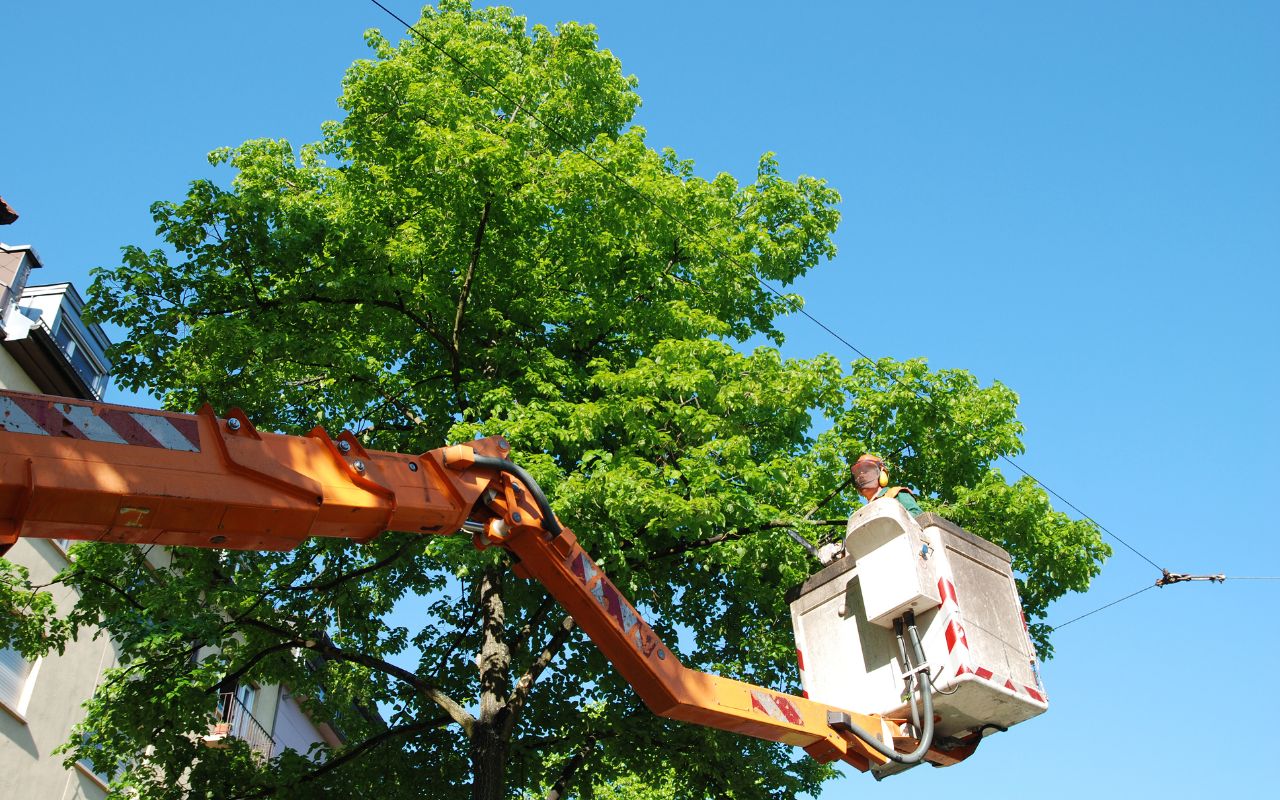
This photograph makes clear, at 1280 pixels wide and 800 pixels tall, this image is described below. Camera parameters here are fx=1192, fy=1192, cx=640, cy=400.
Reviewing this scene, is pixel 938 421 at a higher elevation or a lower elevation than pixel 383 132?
lower

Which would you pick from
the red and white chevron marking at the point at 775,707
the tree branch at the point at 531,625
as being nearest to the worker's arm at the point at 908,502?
the red and white chevron marking at the point at 775,707

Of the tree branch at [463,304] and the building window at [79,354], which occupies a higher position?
the building window at [79,354]

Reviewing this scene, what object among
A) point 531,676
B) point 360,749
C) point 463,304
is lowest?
point 360,749

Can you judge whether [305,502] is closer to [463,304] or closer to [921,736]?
[921,736]

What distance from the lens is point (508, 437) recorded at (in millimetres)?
11312

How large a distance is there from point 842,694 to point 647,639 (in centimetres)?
148

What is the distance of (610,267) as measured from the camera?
13.9 metres

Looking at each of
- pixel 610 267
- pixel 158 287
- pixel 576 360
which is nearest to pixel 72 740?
pixel 158 287

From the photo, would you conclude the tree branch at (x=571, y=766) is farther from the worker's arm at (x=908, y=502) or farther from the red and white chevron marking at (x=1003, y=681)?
the red and white chevron marking at (x=1003, y=681)

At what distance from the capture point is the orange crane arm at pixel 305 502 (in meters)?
5.36

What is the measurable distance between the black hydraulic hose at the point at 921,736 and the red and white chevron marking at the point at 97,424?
158 inches

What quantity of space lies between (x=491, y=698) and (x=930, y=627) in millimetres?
5925

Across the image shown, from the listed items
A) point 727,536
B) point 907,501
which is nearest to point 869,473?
point 907,501

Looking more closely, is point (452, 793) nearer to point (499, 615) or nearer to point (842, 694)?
point (499, 615)
